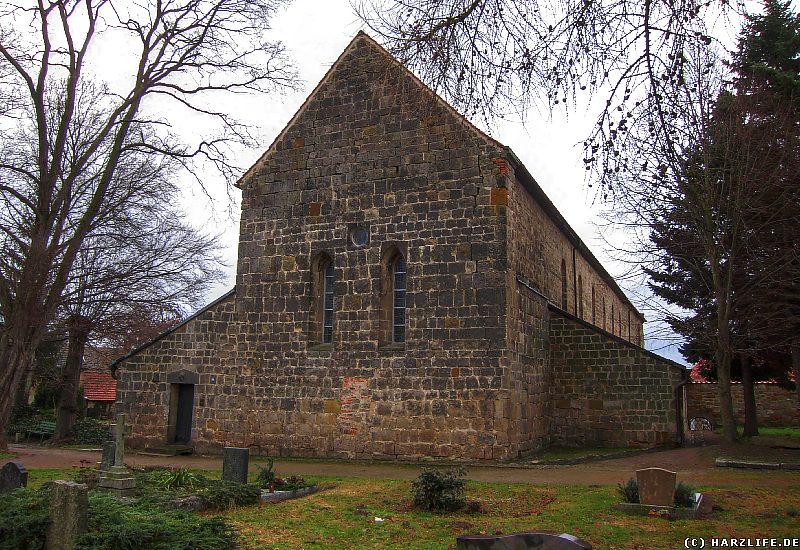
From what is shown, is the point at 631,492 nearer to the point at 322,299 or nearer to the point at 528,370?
the point at 528,370

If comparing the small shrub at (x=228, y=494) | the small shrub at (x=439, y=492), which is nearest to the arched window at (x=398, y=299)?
the small shrub at (x=228, y=494)

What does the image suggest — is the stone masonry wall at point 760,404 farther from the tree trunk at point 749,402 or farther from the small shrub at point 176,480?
the small shrub at point 176,480

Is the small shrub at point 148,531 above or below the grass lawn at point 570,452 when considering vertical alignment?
below

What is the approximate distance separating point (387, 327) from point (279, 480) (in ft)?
20.6

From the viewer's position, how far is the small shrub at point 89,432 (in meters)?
27.5

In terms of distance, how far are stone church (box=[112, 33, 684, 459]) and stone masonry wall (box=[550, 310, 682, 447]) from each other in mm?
41

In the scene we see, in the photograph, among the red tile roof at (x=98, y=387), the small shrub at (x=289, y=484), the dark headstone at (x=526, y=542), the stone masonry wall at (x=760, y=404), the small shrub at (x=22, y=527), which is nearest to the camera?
the dark headstone at (x=526, y=542)

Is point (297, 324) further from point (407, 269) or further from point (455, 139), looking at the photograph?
point (455, 139)

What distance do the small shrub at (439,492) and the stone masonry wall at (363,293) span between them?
5.52 m

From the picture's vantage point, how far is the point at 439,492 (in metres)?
10.3

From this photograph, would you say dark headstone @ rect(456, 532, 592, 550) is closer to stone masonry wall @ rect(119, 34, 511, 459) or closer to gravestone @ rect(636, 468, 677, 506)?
gravestone @ rect(636, 468, 677, 506)

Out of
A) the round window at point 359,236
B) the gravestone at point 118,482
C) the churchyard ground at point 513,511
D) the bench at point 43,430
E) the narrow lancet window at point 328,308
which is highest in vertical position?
the round window at point 359,236

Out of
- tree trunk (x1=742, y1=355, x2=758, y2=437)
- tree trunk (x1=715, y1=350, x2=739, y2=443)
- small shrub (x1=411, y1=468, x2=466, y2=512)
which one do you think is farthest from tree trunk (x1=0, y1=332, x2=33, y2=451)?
tree trunk (x1=742, y1=355, x2=758, y2=437)

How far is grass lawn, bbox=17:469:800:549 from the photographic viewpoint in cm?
852
